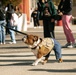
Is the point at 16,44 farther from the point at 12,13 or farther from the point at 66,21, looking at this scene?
the point at 66,21

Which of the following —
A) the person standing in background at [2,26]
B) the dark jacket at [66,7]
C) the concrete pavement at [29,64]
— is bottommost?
the concrete pavement at [29,64]

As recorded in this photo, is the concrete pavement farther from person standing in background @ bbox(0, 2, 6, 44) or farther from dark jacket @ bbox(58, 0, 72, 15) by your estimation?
person standing in background @ bbox(0, 2, 6, 44)

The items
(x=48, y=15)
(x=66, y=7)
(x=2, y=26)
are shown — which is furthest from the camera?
(x=2, y=26)

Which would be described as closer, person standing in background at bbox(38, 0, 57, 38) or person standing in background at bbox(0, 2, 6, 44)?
person standing in background at bbox(38, 0, 57, 38)

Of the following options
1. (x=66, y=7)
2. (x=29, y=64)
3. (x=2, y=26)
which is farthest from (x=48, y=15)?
(x=2, y=26)

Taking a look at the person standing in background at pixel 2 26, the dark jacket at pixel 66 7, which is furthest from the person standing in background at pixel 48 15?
the person standing in background at pixel 2 26

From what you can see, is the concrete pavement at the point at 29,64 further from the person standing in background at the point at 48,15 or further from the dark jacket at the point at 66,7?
the dark jacket at the point at 66,7

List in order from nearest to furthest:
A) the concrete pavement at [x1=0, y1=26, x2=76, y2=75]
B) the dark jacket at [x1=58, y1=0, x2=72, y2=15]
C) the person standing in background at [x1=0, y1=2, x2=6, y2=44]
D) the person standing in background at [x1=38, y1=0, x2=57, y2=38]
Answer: the concrete pavement at [x1=0, y1=26, x2=76, y2=75], the person standing in background at [x1=38, y1=0, x2=57, y2=38], the dark jacket at [x1=58, y1=0, x2=72, y2=15], the person standing in background at [x1=0, y1=2, x2=6, y2=44]

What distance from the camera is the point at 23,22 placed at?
1969cm

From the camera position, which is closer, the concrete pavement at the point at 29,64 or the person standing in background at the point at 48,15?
the concrete pavement at the point at 29,64

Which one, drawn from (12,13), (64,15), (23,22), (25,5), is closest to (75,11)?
(25,5)

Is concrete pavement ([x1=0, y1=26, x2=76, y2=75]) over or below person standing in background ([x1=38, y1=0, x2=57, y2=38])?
below

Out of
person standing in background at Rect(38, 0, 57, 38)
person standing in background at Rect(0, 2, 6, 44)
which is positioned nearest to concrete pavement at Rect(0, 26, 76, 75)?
person standing in background at Rect(38, 0, 57, 38)

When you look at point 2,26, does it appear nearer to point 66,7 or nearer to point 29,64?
point 66,7
